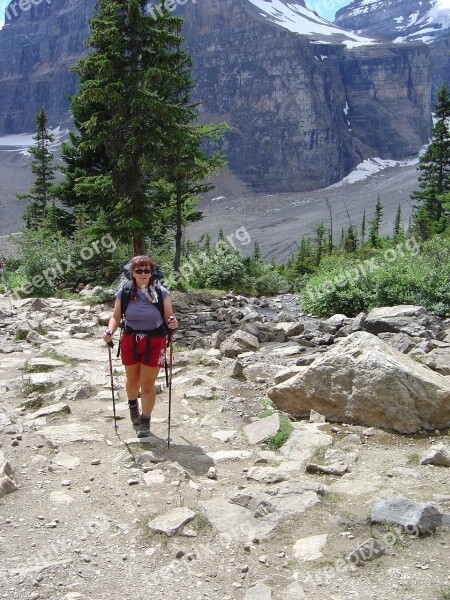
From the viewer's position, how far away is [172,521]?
4133mm

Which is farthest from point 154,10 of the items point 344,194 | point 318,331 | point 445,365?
point 344,194

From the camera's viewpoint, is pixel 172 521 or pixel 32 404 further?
pixel 32 404

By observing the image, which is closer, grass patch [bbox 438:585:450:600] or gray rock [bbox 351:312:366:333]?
grass patch [bbox 438:585:450:600]

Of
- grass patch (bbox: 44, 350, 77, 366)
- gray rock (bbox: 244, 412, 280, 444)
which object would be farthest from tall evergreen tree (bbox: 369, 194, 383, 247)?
gray rock (bbox: 244, 412, 280, 444)

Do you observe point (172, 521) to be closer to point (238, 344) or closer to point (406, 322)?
point (238, 344)

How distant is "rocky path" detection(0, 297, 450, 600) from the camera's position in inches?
137

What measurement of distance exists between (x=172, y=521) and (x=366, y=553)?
4.70 feet

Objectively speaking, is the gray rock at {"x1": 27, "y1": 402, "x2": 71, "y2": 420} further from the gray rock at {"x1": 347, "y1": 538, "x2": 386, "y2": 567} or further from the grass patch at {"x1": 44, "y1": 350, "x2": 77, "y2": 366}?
the gray rock at {"x1": 347, "y1": 538, "x2": 386, "y2": 567}

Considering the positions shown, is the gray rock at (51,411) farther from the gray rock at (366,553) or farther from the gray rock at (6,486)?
the gray rock at (366,553)

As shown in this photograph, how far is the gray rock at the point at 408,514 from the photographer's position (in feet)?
12.5

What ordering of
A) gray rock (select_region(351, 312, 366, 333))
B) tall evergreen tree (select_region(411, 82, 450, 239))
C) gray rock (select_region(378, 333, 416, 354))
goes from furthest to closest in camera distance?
tall evergreen tree (select_region(411, 82, 450, 239))
gray rock (select_region(351, 312, 366, 333))
gray rock (select_region(378, 333, 416, 354))

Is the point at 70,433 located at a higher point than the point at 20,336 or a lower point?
higher

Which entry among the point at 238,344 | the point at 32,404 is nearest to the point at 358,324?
the point at 238,344

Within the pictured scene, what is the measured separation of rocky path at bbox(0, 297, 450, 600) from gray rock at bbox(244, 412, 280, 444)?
0.02 metres
